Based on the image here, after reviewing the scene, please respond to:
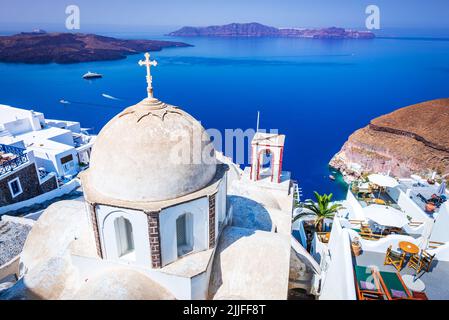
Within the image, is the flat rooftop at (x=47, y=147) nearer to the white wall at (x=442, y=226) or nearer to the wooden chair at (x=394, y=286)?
the wooden chair at (x=394, y=286)

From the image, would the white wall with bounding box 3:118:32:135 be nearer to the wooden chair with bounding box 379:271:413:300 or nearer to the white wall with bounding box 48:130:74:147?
the white wall with bounding box 48:130:74:147

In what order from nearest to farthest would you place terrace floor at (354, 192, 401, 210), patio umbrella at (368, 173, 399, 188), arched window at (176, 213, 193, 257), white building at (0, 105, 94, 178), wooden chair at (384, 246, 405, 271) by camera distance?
1. arched window at (176, 213, 193, 257)
2. wooden chair at (384, 246, 405, 271)
3. terrace floor at (354, 192, 401, 210)
4. patio umbrella at (368, 173, 399, 188)
5. white building at (0, 105, 94, 178)

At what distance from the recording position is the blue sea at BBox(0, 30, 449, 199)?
55188mm

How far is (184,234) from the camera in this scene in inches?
409

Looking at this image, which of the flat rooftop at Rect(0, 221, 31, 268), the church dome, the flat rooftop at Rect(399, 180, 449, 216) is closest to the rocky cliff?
the flat rooftop at Rect(399, 180, 449, 216)

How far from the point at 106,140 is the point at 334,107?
237ft

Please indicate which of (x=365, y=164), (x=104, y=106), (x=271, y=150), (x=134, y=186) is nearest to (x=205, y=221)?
(x=134, y=186)

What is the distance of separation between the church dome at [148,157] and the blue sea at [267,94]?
31335mm

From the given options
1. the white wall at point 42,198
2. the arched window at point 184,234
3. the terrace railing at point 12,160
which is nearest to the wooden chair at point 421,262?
the arched window at point 184,234

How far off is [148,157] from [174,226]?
7.96 feet

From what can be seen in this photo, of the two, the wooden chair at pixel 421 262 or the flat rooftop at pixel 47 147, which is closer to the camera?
the wooden chair at pixel 421 262

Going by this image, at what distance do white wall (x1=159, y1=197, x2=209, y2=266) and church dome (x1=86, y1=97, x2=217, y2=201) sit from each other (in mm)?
462

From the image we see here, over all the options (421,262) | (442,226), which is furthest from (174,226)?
(442,226)

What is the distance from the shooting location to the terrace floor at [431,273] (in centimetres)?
948
